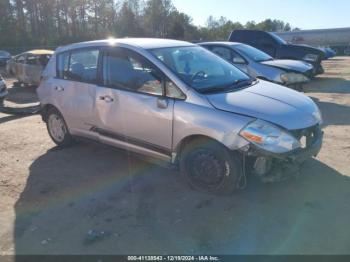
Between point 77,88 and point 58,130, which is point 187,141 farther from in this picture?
point 58,130

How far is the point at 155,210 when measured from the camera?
14.0 ft

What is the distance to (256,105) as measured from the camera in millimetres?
4309

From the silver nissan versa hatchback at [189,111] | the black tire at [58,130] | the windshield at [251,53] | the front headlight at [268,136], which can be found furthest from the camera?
the windshield at [251,53]

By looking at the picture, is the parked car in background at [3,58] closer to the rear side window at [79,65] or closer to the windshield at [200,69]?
the rear side window at [79,65]

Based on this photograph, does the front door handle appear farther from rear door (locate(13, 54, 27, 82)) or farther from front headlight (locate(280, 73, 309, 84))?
rear door (locate(13, 54, 27, 82))

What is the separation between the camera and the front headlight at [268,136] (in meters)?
3.99

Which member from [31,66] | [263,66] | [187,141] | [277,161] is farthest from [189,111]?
[31,66]

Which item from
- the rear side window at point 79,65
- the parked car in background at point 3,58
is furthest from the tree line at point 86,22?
the rear side window at point 79,65

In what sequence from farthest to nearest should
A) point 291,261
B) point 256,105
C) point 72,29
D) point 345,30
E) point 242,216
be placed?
1. point 72,29
2. point 345,30
3. point 256,105
4. point 242,216
5. point 291,261

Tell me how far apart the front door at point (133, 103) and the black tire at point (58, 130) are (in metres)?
1.09

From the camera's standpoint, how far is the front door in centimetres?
468

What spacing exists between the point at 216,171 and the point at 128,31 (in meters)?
66.9

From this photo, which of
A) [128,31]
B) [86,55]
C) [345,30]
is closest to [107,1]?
[128,31]

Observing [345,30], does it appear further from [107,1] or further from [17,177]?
[17,177]
